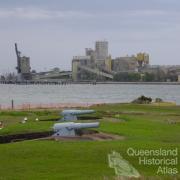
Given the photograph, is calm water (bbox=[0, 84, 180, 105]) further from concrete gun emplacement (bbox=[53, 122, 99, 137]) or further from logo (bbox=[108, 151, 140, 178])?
logo (bbox=[108, 151, 140, 178])

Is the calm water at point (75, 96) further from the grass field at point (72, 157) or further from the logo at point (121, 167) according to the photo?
the logo at point (121, 167)

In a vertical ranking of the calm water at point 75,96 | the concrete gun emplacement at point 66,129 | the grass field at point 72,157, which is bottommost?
the calm water at point 75,96

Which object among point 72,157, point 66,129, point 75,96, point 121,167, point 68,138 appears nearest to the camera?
point 121,167

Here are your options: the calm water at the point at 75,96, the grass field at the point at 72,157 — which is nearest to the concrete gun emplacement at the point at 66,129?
the grass field at the point at 72,157

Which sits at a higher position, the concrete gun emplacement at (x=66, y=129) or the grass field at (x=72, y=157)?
the concrete gun emplacement at (x=66, y=129)

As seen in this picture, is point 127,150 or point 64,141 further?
point 64,141

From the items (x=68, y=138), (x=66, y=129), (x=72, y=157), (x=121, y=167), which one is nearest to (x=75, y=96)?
(x=66, y=129)

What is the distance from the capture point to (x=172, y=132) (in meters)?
26.7

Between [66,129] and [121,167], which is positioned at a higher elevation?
[66,129]

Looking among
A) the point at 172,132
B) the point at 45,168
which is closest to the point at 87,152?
the point at 45,168

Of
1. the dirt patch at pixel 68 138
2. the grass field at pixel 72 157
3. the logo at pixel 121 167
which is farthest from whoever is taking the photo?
the dirt patch at pixel 68 138

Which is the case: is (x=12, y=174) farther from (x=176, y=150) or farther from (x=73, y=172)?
(x=176, y=150)

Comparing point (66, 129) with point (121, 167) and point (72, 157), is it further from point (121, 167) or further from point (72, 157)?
point (121, 167)

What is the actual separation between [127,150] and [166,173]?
377 cm
